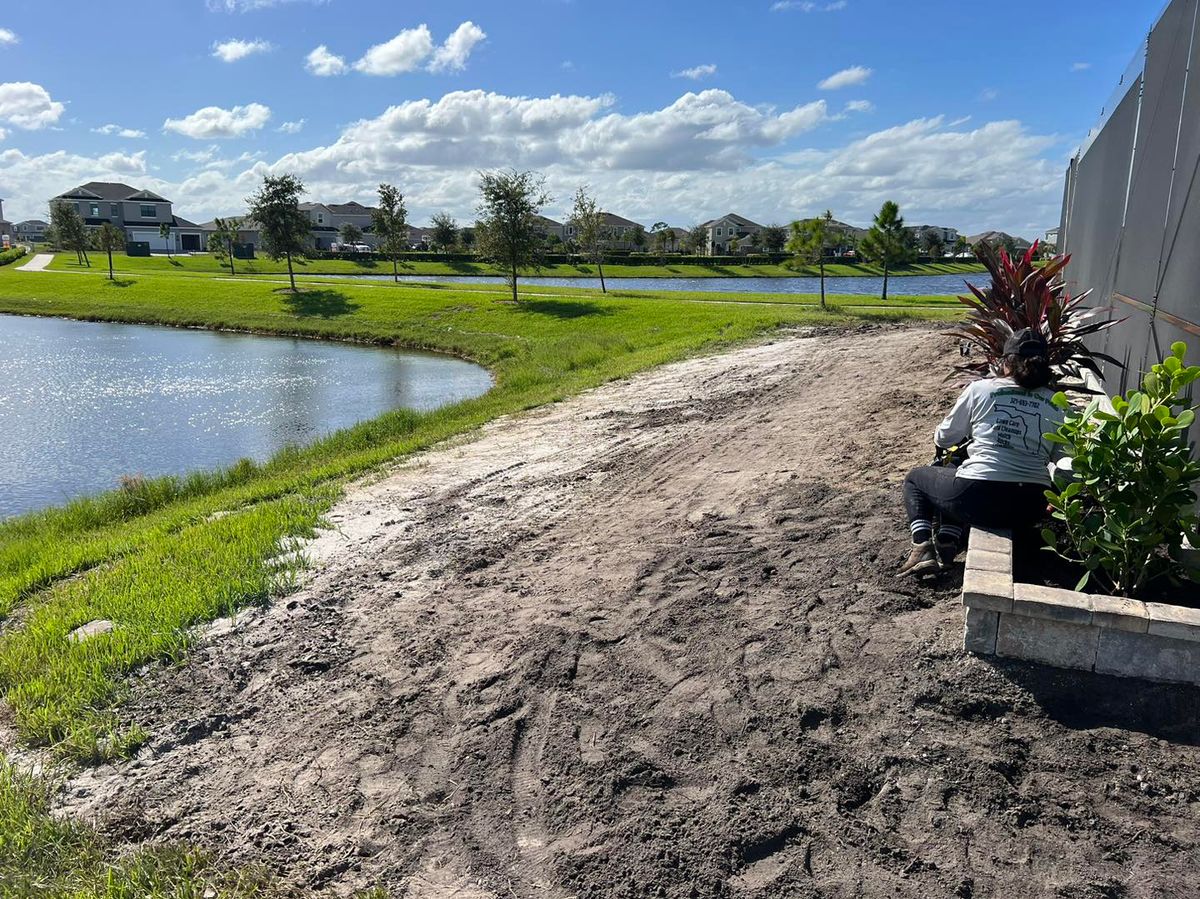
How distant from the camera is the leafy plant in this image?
11.5 feet

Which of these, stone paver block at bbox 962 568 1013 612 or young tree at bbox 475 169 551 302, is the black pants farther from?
young tree at bbox 475 169 551 302

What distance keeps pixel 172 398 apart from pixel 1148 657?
73.7 ft

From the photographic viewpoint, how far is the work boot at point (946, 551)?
14.8ft

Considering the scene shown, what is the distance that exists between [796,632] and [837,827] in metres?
1.26

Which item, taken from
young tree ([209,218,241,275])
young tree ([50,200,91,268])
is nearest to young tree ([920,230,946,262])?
young tree ([209,218,241,275])

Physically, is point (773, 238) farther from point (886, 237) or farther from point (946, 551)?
point (946, 551)

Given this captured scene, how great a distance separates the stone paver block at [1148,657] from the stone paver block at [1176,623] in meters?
0.03

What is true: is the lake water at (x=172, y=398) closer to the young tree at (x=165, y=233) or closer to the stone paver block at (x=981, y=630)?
the stone paver block at (x=981, y=630)

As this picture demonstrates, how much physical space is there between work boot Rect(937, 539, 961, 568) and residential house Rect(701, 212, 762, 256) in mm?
109772

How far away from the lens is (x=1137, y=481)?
359cm

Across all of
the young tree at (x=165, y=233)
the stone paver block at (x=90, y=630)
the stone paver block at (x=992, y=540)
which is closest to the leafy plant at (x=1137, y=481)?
the stone paver block at (x=992, y=540)

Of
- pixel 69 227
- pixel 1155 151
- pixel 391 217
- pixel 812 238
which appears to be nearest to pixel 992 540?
pixel 1155 151

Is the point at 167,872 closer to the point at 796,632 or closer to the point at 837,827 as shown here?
the point at 837,827

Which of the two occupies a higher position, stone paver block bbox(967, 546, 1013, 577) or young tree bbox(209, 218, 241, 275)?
young tree bbox(209, 218, 241, 275)
